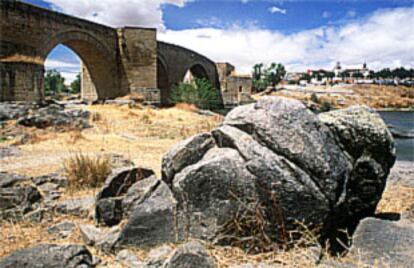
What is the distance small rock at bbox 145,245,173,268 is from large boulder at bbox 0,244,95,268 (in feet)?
1.42

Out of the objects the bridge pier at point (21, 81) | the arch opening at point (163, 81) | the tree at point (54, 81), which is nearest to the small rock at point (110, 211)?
the bridge pier at point (21, 81)

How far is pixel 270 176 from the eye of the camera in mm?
2877

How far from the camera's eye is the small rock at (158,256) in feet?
9.26

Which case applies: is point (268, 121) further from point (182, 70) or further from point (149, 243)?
point (182, 70)

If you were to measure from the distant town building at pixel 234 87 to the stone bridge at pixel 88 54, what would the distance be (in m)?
5.67

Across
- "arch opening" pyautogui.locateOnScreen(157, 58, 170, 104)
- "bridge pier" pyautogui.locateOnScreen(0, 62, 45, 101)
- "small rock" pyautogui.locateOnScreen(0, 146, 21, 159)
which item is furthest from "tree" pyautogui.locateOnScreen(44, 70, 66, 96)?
A: "small rock" pyautogui.locateOnScreen(0, 146, 21, 159)

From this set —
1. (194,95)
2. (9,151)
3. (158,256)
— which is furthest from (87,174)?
(194,95)

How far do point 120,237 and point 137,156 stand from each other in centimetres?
432

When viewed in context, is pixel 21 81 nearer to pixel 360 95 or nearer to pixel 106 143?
pixel 106 143

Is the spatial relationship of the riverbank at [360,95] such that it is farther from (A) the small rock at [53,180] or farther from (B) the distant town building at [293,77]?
(A) the small rock at [53,180]

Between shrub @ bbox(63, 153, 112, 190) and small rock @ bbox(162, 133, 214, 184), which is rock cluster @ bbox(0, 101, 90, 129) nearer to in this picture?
shrub @ bbox(63, 153, 112, 190)

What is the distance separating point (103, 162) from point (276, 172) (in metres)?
2.99

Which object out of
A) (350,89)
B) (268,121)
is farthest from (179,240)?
(350,89)

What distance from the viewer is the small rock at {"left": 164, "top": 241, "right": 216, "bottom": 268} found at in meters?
2.54
